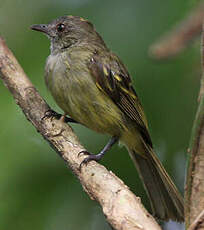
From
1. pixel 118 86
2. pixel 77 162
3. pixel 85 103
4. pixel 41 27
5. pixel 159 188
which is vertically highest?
pixel 41 27

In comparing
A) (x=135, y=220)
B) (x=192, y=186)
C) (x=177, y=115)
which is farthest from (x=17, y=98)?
(x=192, y=186)

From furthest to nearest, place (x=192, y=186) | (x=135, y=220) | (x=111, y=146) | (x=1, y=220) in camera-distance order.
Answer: (x=111, y=146)
(x=1, y=220)
(x=135, y=220)
(x=192, y=186)

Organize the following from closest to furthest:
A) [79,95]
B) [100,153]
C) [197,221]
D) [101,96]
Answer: [197,221] < [100,153] < [79,95] < [101,96]

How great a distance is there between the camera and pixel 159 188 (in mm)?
3533

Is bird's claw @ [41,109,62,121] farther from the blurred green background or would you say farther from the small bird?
the small bird

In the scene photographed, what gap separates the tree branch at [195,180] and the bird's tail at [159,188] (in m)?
1.56

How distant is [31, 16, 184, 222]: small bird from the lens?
3479 mm

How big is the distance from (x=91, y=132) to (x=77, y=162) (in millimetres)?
621

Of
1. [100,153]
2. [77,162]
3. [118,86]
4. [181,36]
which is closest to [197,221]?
[181,36]

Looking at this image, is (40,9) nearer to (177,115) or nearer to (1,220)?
(177,115)

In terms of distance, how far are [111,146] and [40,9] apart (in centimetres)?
117

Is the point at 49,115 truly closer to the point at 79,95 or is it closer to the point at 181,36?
the point at 79,95

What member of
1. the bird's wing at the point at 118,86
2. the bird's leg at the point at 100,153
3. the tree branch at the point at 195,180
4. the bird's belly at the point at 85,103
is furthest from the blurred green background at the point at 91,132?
the tree branch at the point at 195,180

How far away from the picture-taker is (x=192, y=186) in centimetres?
169
